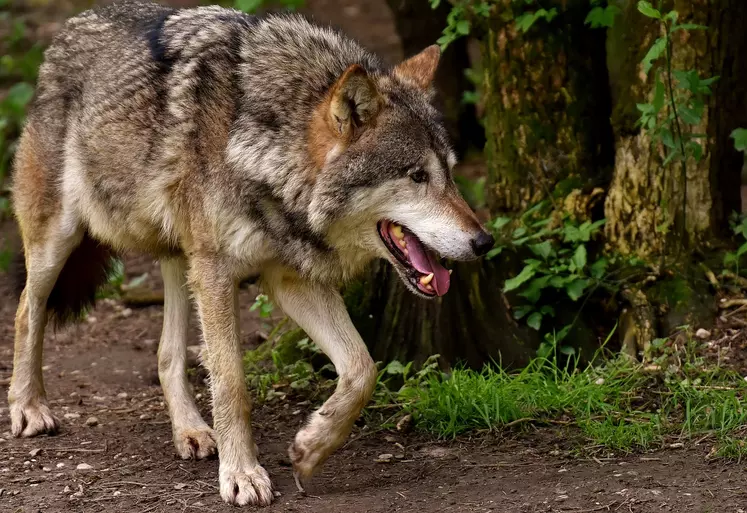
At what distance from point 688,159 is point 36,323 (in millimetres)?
3334

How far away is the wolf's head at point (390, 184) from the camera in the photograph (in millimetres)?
3832

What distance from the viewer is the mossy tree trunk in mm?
5188

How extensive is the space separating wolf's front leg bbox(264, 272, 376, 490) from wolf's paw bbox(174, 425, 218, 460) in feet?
2.26

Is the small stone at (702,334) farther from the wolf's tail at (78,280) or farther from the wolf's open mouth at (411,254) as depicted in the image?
the wolf's tail at (78,280)

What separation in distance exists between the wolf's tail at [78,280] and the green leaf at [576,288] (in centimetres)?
236

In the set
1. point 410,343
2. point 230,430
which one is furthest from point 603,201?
point 230,430

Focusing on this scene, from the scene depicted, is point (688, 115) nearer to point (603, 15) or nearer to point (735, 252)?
point (603, 15)

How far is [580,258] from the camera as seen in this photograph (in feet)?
16.8

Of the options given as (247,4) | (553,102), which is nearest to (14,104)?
(247,4)

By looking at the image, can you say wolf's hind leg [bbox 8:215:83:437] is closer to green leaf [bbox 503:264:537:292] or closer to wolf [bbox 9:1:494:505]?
wolf [bbox 9:1:494:505]

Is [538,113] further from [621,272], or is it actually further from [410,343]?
[410,343]

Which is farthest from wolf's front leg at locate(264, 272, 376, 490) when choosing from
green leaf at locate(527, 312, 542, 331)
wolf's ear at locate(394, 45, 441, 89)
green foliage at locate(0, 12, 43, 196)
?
green foliage at locate(0, 12, 43, 196)

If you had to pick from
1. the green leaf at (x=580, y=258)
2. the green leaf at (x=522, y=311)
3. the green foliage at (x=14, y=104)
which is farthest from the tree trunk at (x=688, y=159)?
the green foliage at (x=14, y=104)

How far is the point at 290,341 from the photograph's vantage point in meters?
5.50
